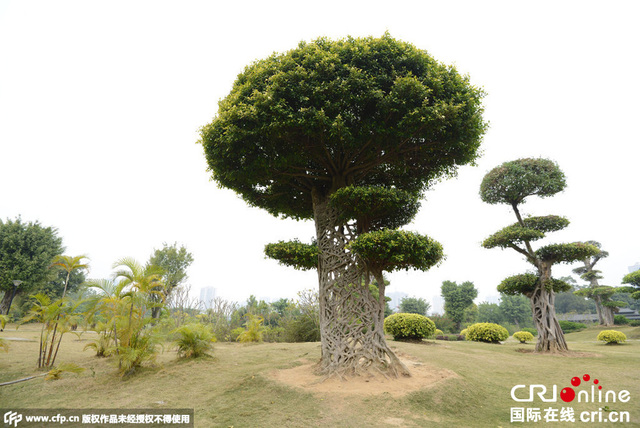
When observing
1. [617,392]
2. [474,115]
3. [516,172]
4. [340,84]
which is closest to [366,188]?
[340,84]

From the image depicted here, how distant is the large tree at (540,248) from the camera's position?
40.4 ft

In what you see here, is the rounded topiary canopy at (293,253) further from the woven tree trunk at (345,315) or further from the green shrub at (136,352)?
the green shrub at (136,352)

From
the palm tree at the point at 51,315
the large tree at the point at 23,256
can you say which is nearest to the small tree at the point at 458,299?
the palm tree at the point at 51,315

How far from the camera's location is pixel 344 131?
21.8 ft

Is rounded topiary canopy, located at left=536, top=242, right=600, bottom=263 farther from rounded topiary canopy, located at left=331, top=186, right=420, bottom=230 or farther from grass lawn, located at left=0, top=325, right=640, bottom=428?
rounded topiary canopy, located at left=331, top=186, right=420, bottom=230

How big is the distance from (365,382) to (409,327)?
886 cm

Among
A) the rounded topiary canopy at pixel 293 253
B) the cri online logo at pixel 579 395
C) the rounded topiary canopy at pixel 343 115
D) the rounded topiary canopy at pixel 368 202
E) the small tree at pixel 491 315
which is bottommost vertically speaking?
the small tree at pixel 491 315

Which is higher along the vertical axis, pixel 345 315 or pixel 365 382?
pixel 345 315

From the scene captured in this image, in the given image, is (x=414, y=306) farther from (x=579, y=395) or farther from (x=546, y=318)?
(x=579, y=395)

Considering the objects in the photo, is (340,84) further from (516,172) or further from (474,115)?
(516,172)

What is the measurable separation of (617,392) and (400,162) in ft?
21.8

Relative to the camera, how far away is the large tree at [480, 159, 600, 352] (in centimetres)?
1231

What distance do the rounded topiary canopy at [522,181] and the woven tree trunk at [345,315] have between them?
932cm

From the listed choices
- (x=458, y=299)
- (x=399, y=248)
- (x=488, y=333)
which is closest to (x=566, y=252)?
(x=488, y=333)
